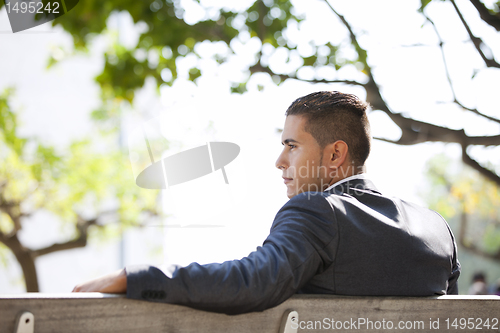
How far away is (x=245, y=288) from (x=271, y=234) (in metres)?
0.21

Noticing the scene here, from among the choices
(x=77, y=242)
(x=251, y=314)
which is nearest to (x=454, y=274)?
(x=251, y=314)

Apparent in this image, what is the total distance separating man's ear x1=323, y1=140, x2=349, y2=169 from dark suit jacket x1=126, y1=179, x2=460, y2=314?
0.83ft

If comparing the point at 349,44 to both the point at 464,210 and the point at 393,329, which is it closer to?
the point at 393,329

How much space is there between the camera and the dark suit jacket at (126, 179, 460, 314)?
1026mm

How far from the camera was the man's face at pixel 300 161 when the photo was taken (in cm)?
177

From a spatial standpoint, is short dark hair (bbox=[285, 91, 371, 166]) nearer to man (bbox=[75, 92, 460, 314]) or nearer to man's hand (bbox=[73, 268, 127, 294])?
man (bbox=[75, 92, 460, 314])

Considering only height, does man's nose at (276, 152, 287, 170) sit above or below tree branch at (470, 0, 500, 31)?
below

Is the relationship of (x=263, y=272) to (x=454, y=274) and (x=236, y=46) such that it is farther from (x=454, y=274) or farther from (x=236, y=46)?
(x=236, y=46)

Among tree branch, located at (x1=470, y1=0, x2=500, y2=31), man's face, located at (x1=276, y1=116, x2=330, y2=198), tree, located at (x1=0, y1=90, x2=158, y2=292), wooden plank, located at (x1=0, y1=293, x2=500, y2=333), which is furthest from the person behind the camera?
tree, located at (x1=0, y1=90, x2=158, y2=292)

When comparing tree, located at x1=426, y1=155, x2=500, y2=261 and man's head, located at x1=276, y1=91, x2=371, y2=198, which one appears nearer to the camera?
man's head, located at x1=276, y1=91, x2=371, y2=198

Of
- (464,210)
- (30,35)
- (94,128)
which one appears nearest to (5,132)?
(94,128)

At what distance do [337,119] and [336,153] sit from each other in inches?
6.0

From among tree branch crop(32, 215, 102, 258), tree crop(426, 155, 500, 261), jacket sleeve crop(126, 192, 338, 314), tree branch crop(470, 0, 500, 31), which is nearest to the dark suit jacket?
jacket sleeve crop(126, 192, 338, 314)

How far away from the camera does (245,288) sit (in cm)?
105
